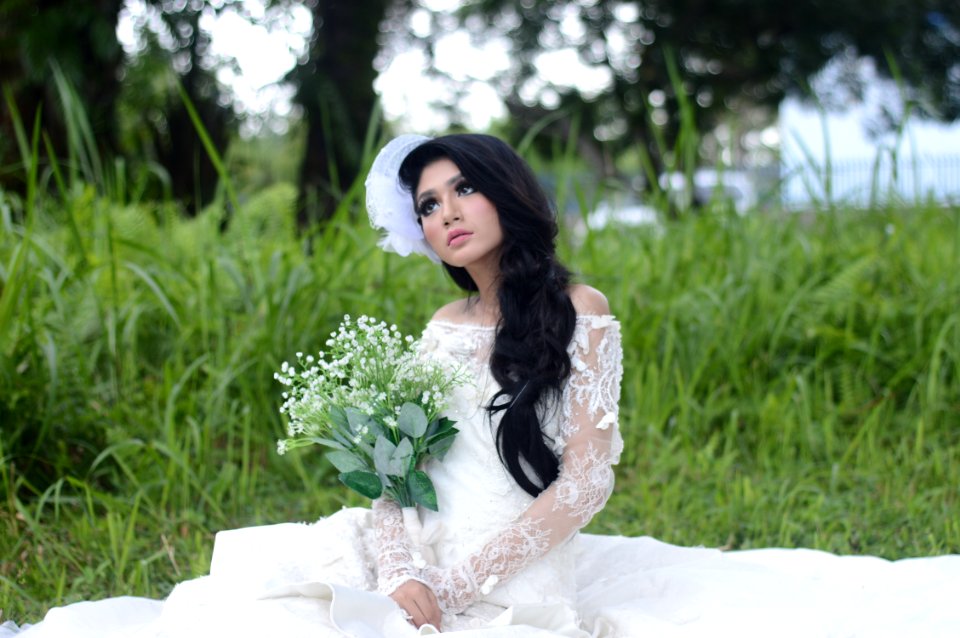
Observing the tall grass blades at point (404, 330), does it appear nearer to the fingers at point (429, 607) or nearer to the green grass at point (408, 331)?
the green grass at point (408, 331)

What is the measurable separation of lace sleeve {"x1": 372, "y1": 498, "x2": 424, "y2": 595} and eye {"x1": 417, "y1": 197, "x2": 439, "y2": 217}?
67 centimetres

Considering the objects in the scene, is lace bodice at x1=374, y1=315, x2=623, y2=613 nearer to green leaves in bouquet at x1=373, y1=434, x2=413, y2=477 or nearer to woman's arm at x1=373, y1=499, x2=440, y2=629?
woman's arm at x1=373, y1=499, x2=440, y2=629

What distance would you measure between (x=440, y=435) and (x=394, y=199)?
1.95ft

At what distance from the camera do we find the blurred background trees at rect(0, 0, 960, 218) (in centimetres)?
612

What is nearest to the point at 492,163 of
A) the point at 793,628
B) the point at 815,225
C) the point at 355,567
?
the point at 355,567

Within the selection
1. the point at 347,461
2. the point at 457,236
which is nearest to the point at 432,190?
the point at 457,236

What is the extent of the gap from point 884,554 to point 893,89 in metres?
10.4

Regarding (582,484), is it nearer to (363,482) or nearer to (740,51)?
(363,482)

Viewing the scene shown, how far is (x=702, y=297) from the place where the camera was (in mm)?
4191

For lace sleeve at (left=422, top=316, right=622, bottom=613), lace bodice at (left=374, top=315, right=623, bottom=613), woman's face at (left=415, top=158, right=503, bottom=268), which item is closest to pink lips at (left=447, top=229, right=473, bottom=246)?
woman's face at (left=415, top=158, right=503, bottom=268)

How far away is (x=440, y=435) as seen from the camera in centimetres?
213

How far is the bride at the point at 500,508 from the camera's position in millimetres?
2025

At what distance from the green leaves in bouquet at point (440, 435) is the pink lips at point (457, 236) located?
40 cm

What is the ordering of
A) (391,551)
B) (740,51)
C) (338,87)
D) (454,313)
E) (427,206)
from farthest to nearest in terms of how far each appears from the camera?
(740,51), (338,87), (454,313), (427,206), (391,551)
